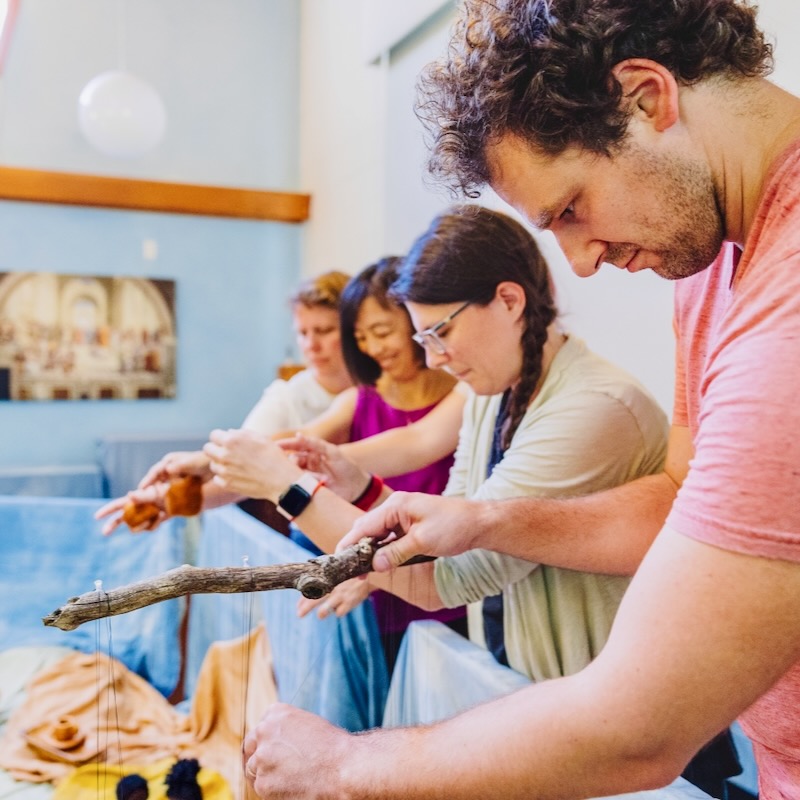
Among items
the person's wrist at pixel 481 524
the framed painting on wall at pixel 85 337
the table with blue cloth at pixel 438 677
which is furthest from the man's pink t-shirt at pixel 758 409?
the framed painting on wall at pixel 85 337

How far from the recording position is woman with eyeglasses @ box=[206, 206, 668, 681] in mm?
1112

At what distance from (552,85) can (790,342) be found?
0.29m

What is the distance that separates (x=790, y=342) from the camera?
0.53 meters

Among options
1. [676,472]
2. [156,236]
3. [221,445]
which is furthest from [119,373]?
[676,472]

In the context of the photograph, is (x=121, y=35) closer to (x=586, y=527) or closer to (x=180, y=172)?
(x=180, y=172)

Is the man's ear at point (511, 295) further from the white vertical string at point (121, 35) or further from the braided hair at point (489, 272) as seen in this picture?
the white vertical string at point (121, 35)

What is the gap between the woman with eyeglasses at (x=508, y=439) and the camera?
1112mm

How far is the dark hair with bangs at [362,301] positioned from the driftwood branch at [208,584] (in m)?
0.91

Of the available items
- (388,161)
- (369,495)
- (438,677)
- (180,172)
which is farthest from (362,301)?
(180,172)

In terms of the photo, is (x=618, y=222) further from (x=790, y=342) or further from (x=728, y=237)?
(x=790, y=342)

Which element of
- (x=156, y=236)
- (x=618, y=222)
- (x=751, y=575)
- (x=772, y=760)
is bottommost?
(x=772, y=760)

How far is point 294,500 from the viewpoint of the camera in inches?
48.9

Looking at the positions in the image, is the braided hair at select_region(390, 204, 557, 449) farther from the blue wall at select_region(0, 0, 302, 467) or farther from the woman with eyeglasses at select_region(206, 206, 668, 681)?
the blue wall at select_region(0, 0, 302, 467)

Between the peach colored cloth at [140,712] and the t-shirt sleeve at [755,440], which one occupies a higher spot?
the t-shirt sleeve at [755,440]
